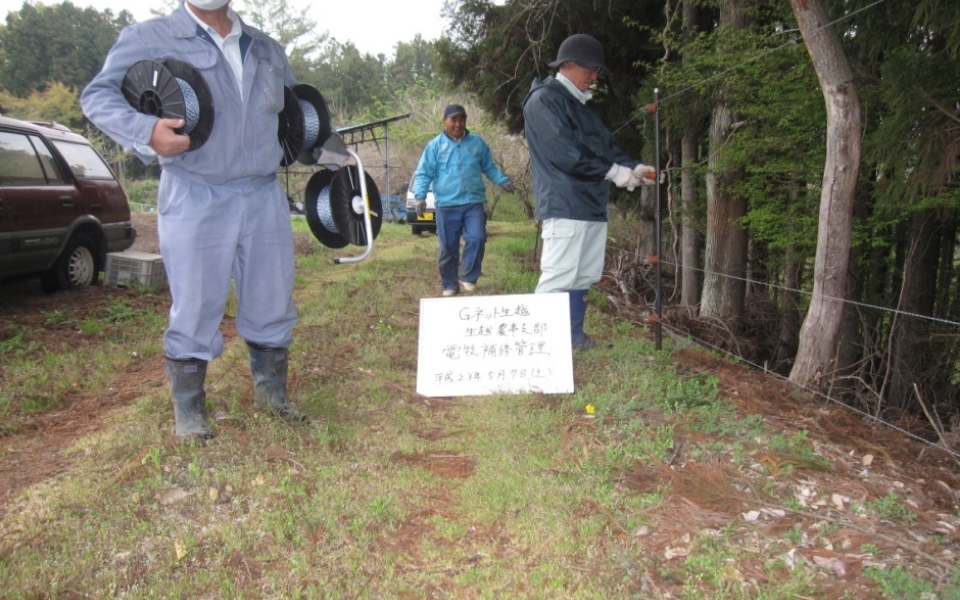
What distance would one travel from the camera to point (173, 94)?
2984 mm

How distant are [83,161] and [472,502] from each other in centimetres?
683

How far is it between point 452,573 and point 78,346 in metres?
4.57

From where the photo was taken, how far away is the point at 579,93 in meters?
4.46

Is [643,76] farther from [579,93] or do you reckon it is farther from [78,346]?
[78,346]

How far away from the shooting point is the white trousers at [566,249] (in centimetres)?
448

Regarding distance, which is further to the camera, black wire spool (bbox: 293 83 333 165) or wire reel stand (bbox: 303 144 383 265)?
wire reel stand (bbox: 303 144 383 265)

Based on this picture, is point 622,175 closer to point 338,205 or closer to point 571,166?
point 571,166

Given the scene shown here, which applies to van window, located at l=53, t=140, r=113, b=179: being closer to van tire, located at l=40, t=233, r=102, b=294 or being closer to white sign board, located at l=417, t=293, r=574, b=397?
van tire, located at l=40, t=233, r=102, b=294

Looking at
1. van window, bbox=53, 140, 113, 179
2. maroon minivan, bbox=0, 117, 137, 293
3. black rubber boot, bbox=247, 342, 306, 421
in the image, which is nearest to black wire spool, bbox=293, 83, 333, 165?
black rubber boot, bbox=247, 342, 306, 421

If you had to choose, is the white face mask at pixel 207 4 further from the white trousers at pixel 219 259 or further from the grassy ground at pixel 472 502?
the grassy ground at pixel 472 502

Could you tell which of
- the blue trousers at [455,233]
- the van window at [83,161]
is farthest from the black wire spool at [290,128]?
the van window at [83,161]

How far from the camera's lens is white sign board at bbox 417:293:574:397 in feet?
13.6

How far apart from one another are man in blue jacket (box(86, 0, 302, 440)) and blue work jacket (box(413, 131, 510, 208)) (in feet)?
10.4

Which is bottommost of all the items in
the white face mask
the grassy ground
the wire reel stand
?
the grassy ground
